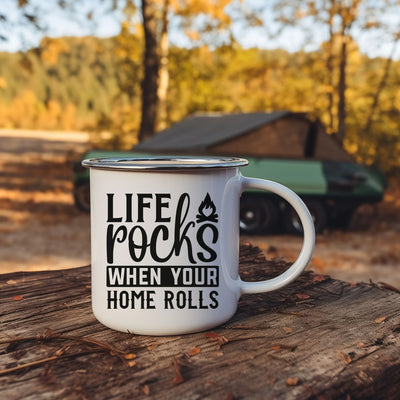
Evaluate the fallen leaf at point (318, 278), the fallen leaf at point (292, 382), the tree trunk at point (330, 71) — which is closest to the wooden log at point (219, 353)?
the fallen leaf at point (292, 382)

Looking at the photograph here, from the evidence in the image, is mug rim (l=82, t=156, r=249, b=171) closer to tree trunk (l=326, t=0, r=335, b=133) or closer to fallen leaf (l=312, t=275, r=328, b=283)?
fallen leaf (l=312, t=275, r=328, b=283)

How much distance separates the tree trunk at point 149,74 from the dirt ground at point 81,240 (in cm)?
249

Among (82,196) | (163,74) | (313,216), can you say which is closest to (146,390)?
(313,216)

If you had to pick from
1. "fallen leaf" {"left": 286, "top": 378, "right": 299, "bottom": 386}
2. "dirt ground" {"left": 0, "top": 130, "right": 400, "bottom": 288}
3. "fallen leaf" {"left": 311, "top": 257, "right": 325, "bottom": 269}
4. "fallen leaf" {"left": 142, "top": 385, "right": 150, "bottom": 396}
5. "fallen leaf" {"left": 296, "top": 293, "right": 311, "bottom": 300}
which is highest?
"fallen leaf" {"left": 286, "top": 378, "right": 299, "bottom": 386}

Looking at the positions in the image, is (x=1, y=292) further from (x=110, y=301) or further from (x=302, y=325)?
(x=302, y=325)

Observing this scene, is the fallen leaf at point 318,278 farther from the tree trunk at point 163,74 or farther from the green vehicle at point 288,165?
the tree trunk at point 163,74

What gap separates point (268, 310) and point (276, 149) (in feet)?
22.4

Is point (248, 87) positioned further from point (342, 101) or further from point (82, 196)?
point (82, 196)

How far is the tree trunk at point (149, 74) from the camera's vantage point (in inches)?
477

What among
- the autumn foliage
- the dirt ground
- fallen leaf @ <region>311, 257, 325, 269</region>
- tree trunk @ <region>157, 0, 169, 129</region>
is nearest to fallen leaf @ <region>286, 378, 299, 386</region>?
the dirt ground

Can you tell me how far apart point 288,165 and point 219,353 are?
6.53 meters

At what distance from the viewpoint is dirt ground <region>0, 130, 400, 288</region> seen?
589cm

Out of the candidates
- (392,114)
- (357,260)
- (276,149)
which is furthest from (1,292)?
(392,114)

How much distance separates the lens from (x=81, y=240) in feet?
23.6
